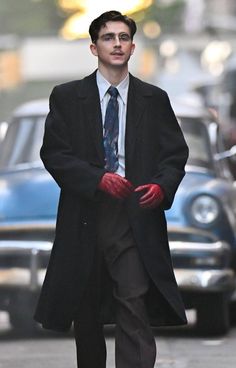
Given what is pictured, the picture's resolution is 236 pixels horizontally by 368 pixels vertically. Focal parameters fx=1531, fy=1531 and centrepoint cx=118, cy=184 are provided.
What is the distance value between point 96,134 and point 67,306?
0.69 meters

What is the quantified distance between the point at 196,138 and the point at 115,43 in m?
4.56

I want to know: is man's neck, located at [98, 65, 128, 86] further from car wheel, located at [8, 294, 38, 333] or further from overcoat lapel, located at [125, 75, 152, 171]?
car wheel, located at [8, 294, 38, 333]

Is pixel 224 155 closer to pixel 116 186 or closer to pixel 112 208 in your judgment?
pixel 112 208

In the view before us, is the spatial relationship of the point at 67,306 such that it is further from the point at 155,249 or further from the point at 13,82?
the point at 13,82

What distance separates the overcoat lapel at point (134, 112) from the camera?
6062 mm

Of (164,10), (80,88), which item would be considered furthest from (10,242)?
(164,10)

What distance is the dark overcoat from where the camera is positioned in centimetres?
603

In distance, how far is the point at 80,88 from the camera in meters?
6.19

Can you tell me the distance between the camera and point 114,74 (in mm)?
6168

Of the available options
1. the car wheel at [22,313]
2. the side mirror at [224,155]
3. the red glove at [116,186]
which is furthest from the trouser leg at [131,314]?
the side mirror at [224,155]

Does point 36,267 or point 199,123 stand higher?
point 199,123

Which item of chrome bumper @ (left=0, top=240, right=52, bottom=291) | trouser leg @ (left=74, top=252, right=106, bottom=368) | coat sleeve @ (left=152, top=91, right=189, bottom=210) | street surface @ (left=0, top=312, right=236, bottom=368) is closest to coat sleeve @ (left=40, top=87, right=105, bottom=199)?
coat sleeve @ (left=152, top=91, right=189, bottom=210)

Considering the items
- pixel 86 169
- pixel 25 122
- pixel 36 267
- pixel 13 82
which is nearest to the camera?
pixel 86 169

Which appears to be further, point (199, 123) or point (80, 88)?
point (199, 123)
